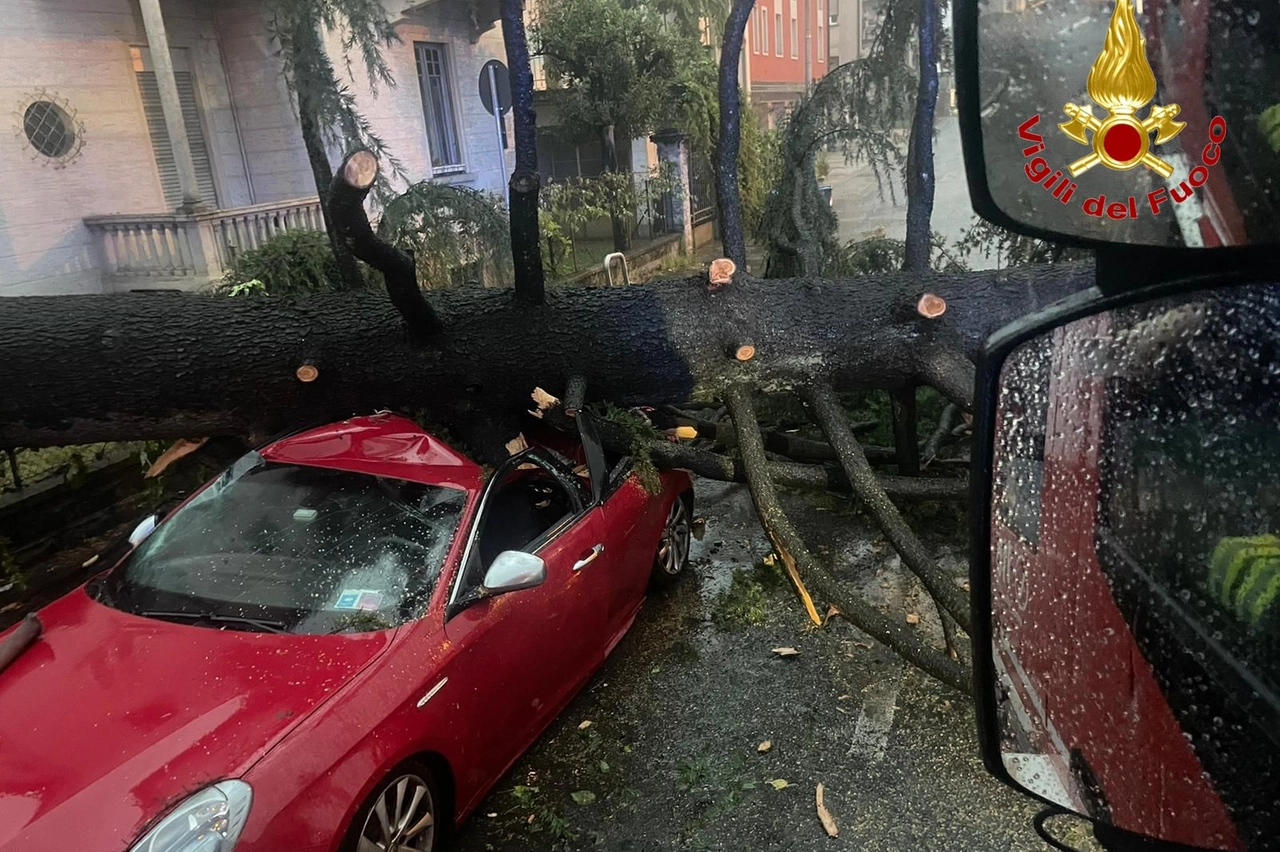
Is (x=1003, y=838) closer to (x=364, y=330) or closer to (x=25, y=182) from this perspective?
(x=364, y=330)

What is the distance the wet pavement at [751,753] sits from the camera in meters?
3.26

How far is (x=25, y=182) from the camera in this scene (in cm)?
895

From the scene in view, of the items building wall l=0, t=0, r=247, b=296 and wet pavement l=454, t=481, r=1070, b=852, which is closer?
wet pavement l=454, t=481, r=1070, b=852

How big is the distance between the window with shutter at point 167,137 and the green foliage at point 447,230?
4714 mm

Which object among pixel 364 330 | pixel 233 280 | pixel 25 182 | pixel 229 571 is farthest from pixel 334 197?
pixel 25 182

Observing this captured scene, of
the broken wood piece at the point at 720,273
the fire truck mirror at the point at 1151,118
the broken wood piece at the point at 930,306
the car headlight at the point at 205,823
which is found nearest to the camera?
the fire truck mirror at the point at 1151,118

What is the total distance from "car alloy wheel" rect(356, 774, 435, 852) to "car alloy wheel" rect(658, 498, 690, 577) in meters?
2.18

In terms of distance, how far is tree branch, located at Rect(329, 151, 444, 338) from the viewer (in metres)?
3.37

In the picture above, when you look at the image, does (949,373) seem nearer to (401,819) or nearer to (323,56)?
(401,819)

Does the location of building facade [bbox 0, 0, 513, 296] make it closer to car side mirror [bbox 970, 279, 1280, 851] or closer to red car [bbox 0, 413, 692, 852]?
red car [bbox 0, 413, 692, 852]

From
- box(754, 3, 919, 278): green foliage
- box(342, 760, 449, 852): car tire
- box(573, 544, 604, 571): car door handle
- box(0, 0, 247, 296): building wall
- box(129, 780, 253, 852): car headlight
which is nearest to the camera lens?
box(129, 780, 253, 852): car headlight

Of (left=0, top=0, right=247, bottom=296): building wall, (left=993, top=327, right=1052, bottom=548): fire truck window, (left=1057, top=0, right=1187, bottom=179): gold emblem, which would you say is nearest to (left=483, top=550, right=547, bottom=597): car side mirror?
(left=993, top=327, right=1052, bottom=548): fire truck window

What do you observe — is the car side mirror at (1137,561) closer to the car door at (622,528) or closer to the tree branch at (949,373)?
the car door at (622,528)

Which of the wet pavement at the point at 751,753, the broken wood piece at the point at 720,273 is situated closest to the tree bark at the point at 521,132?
the broken wood piece at the point at 720,273
